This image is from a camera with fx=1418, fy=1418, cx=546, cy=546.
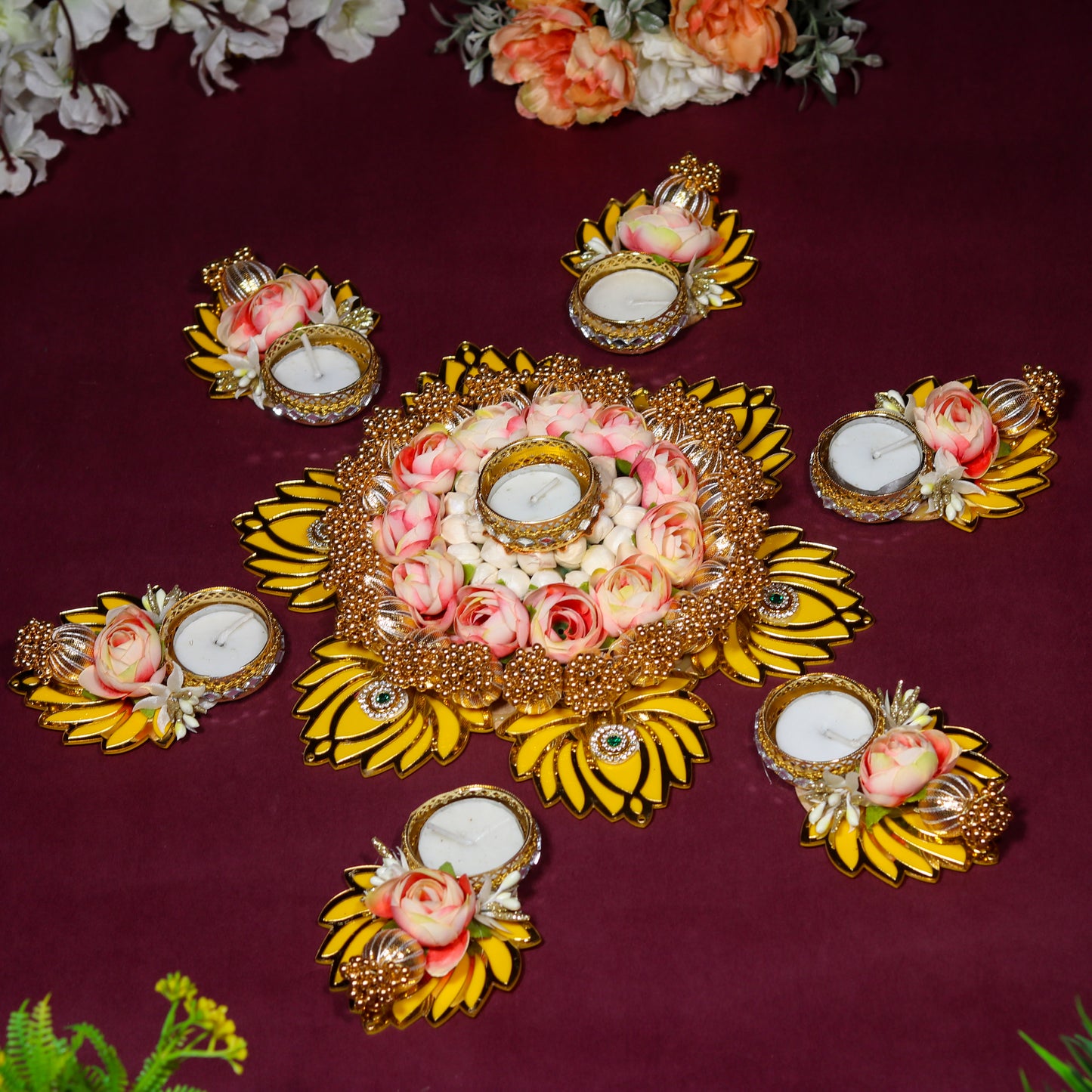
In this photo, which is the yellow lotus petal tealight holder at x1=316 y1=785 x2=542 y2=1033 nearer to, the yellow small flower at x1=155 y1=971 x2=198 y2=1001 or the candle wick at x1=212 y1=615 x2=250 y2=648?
the yellow small flower at x1=155 y1=971 x2=198 y2=1001

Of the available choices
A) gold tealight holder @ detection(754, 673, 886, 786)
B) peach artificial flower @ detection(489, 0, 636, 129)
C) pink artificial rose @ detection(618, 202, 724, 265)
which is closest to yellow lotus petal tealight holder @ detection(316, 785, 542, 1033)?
gold tealight holder @ detection(754, 673, 886, 786)

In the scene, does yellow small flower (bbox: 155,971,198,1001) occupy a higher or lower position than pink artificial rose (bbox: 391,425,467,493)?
lower

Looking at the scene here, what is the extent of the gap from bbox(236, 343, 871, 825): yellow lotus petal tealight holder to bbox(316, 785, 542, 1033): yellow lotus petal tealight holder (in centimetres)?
9

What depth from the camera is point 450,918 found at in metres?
1.33

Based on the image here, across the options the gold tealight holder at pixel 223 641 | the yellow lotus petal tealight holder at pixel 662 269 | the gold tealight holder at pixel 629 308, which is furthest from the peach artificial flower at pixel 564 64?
the gold tealight holder at pixel 223 641

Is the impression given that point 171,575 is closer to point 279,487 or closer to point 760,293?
point 279,487

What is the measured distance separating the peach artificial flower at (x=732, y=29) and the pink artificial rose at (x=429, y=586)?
92 cm

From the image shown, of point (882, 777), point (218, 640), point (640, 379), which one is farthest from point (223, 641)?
point (882, 777)

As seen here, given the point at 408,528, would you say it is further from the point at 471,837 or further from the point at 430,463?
the point at 471,837

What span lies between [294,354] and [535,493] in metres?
0.49

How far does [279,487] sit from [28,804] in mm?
486

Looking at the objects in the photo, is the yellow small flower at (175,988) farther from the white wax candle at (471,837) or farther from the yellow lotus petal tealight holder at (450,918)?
the white wax candle at (471,837)

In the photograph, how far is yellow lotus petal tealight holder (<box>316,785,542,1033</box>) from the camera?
4.39 ft

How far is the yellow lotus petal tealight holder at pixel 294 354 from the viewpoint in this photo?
6.13 ft
